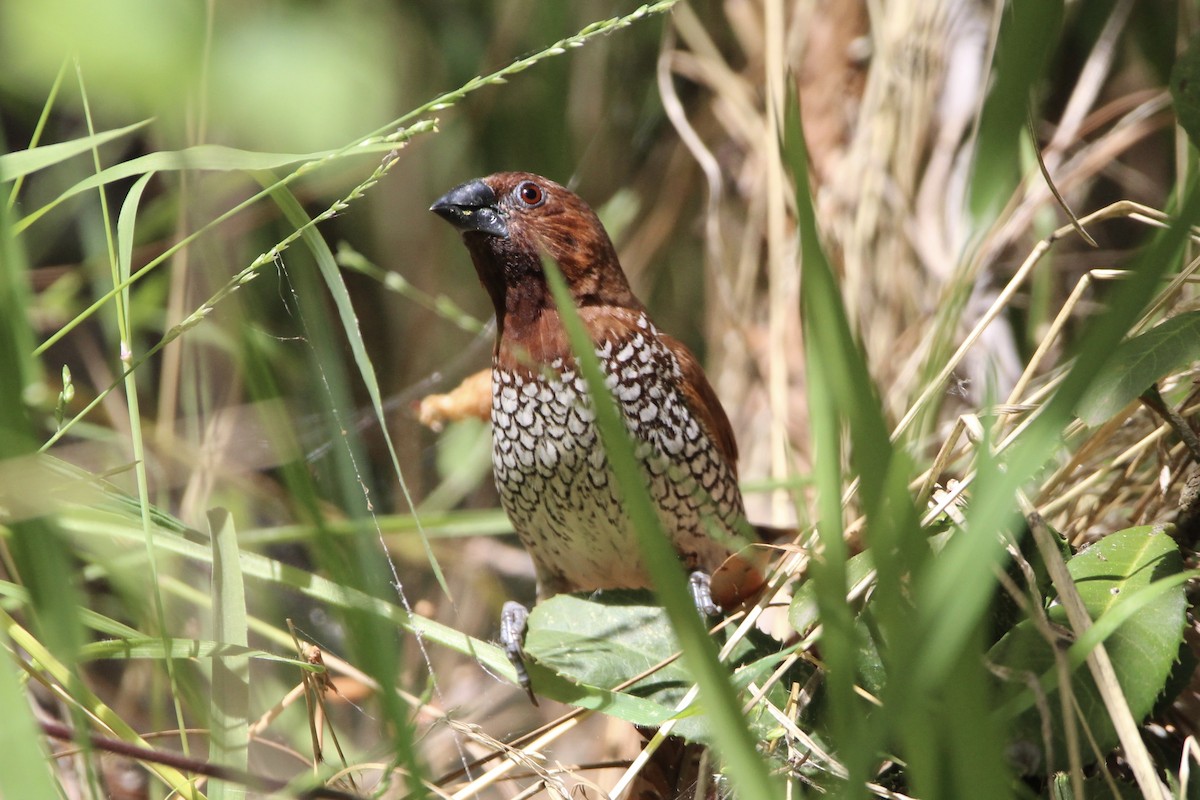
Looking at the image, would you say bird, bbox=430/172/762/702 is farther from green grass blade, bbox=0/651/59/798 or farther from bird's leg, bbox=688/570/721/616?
green grass blade, bbox=0/651/59/798

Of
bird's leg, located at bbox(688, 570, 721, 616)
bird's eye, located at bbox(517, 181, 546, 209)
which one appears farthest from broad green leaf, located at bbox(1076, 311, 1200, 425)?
bird's eye, located at bbox(517, 181, 546, 209)

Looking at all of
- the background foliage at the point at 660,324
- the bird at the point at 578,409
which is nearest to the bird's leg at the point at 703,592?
the bird at the point at 578,409

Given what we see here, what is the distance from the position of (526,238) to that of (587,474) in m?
0.54

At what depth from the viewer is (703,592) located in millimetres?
2355

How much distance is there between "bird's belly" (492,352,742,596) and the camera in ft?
7.25

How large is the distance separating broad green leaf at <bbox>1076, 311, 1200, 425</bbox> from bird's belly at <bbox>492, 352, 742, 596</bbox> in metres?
0.84

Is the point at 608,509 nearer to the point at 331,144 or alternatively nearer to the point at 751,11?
the point at 331,144

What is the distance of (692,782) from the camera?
1.95 meters

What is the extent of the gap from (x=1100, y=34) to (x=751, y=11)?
1107 millimetres

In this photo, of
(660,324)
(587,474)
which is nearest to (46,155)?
(587,474)

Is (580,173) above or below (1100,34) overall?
below

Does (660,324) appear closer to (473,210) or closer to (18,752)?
(473,210)

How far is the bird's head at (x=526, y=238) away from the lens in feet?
7.63

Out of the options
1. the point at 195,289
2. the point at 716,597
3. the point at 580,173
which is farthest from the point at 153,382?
the point at 716,597
